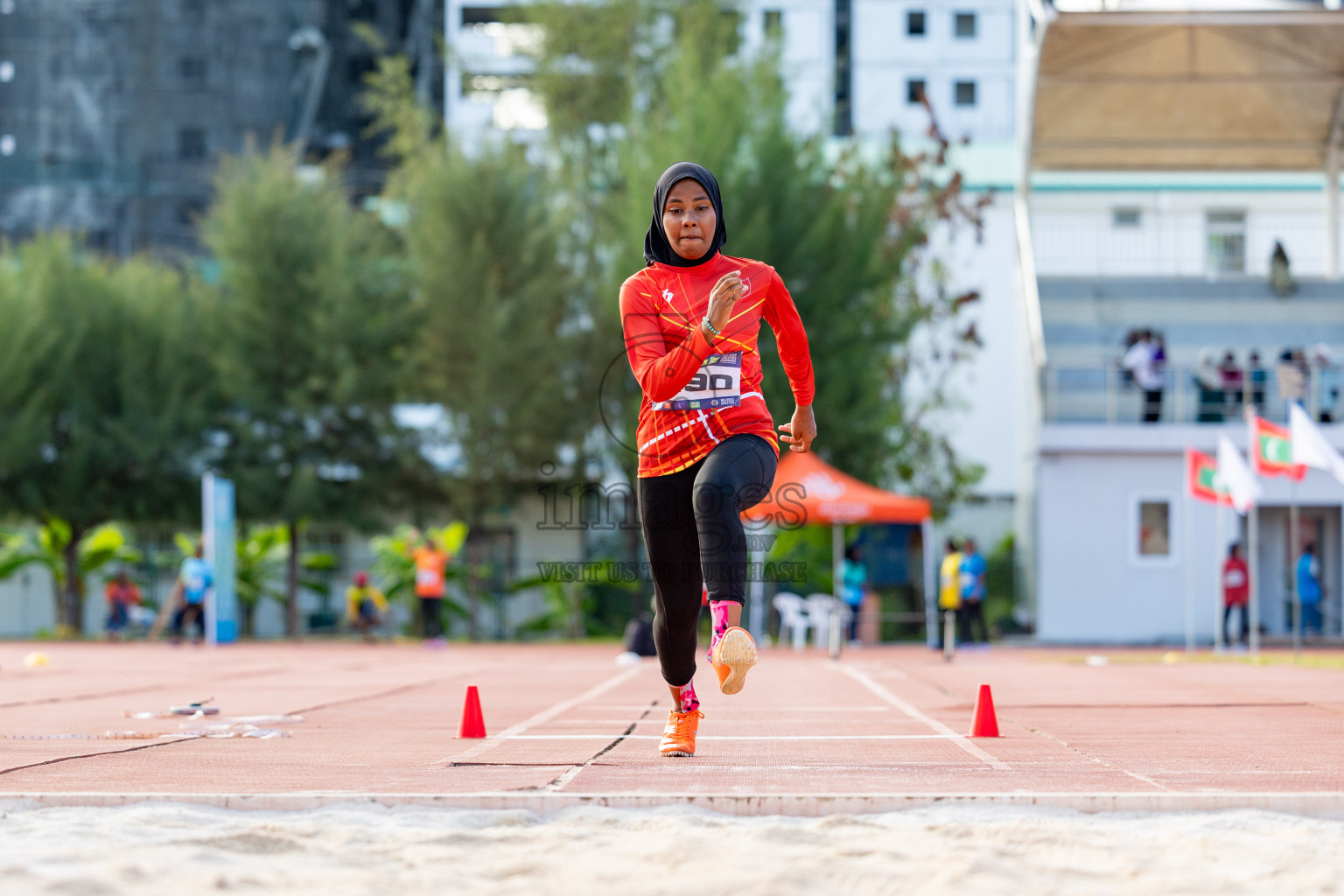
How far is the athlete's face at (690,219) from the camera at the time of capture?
5.80 meters

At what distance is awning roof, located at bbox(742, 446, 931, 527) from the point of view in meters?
22.4

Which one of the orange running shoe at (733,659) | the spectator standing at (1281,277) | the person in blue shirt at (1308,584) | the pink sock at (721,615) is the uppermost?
the spectator standing at (1281,277)

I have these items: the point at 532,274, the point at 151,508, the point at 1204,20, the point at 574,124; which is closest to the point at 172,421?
the point at 151,508

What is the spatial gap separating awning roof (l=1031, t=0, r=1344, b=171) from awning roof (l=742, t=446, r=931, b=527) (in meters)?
9.68

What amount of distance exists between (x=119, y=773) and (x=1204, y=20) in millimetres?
26519

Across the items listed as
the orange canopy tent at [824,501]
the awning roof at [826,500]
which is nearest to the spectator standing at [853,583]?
the orange canopy tent at [824,501]

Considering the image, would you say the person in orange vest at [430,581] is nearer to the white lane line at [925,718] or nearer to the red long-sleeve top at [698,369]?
the white lane line at [925,718]

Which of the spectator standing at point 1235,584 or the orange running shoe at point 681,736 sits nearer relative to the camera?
the orange running shoe at point 681,736

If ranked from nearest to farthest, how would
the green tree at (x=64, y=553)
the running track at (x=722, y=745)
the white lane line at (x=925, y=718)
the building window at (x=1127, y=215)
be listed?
the running track at (x=722, y=745), the white lane line at (x=925, y=718), the green tree at (x=64, y=553), the building window at (x=1127, y=215)

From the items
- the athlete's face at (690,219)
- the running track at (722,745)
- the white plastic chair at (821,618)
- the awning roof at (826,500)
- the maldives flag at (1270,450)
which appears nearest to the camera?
the running track at (722,745)

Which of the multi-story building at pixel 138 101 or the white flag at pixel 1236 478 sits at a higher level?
the multi-story building at pixel 138 101

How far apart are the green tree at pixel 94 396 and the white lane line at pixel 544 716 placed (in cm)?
1949

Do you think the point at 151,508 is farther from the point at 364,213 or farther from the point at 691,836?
the point at 691,836

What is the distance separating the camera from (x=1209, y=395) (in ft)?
93.1
